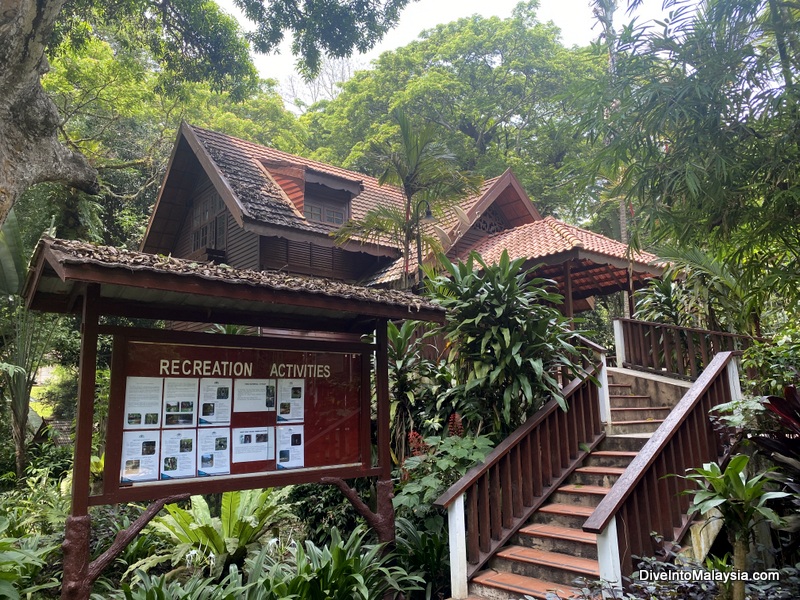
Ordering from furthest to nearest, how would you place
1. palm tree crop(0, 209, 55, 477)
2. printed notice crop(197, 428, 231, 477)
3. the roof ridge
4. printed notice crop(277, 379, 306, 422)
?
the roof ridge → palm tree crop(0, 209, 55, 477) → printed notice crop(277, 379, 306, 422) → printed notice crop(197, 428, 231, 477)

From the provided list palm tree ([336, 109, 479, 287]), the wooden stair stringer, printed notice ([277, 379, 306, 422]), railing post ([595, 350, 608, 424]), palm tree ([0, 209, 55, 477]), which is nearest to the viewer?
printed notice ([277, 379, 306, 422])

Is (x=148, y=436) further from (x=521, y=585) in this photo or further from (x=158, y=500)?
(x=521, y=585)

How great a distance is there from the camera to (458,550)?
16.3 ft

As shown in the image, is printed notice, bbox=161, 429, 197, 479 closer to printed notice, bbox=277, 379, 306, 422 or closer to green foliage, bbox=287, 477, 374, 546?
printed notice, bbox=277, 379, 306, 422

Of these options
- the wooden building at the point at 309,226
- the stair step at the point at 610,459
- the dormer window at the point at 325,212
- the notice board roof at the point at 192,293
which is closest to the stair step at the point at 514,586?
the stair step at the point at 610,459

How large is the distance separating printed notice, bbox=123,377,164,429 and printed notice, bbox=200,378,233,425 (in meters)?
0.34

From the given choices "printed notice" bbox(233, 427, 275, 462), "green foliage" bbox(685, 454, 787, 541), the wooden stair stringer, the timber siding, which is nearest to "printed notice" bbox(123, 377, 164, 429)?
"printed notice" bbox(233, 427, 275, 462)

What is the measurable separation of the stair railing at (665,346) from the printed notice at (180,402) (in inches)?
257

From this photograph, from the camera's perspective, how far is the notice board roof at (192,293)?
3.73 meters

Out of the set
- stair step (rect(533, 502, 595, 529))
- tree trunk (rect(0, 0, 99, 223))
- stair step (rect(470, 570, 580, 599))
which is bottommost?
stair step (rect(470, 570, 580, 599))

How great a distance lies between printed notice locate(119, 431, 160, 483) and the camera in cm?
413

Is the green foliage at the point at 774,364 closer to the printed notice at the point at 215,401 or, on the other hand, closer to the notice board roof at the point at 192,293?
the notice board roof at the point at 192,293

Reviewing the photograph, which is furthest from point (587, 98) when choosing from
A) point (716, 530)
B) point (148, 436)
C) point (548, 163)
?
point (548, 163)

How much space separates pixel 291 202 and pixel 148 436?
326 inches
